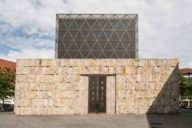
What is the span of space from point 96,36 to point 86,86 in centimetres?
7223

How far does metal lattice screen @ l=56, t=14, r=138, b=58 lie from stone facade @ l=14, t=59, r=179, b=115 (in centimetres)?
6814

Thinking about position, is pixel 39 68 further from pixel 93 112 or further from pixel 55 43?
pixel 55 43

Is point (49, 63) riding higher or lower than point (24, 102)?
higher

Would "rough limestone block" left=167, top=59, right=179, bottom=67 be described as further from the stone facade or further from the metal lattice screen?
the metal lattice screen

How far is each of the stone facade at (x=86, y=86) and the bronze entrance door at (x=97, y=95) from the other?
0.70m

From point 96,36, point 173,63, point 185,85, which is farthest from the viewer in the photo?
point 96,36

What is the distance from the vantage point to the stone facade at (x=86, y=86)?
129ft

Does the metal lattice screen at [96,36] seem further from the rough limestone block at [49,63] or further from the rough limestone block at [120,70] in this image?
the rough limestone block at [120,70]

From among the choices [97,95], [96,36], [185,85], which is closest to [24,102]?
[97,95]

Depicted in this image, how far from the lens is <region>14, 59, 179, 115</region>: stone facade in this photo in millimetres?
39281

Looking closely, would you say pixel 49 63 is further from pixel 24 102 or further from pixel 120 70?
pixel 120 70

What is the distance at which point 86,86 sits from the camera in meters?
40.0

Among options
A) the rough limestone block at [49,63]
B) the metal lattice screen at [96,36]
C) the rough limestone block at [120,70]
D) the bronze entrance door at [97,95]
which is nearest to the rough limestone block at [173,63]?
the rough limestone block at [120,70]

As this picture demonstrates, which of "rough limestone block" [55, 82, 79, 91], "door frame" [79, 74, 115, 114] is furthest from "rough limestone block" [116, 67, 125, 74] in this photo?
"rough limestone block" [55, 82, 79, 91]
